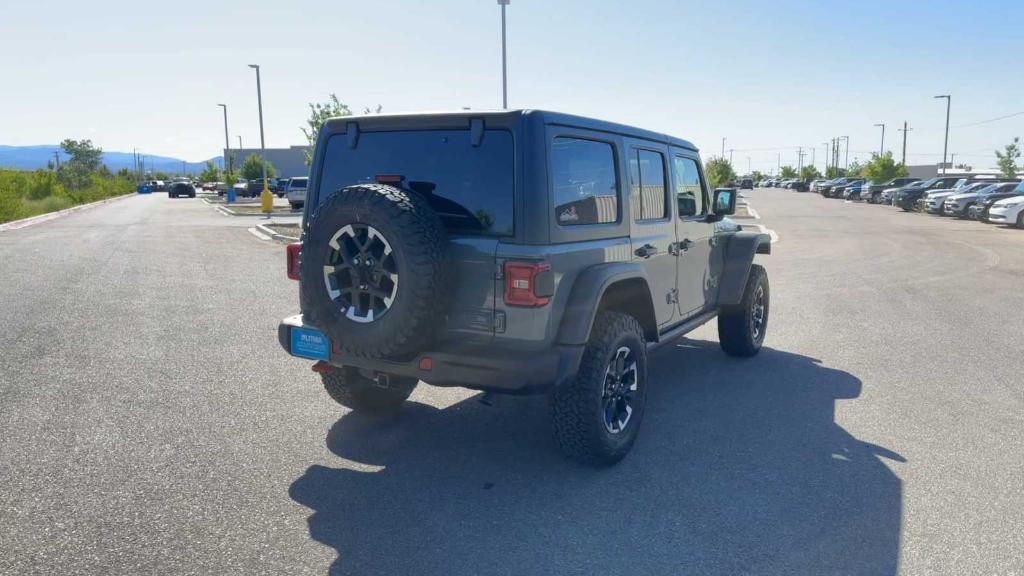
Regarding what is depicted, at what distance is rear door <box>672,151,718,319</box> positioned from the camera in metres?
5.63

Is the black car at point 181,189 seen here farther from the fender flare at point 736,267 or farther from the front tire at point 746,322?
the fender flare at point 736,267

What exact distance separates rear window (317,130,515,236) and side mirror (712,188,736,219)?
272cm

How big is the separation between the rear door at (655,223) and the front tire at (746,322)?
1502 mm

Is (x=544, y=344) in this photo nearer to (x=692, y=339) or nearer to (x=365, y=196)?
(x=365, y=196)

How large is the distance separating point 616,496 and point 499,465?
77 cm

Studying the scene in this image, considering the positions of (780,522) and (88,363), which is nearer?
(780,522)

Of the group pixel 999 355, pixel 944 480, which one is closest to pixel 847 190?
pixel 999 355

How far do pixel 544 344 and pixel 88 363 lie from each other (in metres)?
4.73

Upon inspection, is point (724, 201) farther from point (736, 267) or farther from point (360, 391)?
point (360, 391)

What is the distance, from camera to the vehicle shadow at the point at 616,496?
3334mm

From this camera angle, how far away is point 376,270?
152 inches

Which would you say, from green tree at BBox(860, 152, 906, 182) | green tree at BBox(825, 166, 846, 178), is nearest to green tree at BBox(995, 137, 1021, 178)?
green tree at BBox(860, 152, 906, 182)

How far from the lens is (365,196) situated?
3832mm

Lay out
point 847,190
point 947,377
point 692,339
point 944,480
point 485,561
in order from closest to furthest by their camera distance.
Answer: point 485,561 < point 944,480 < point 947,377 < point 692,339 < point 847,190
